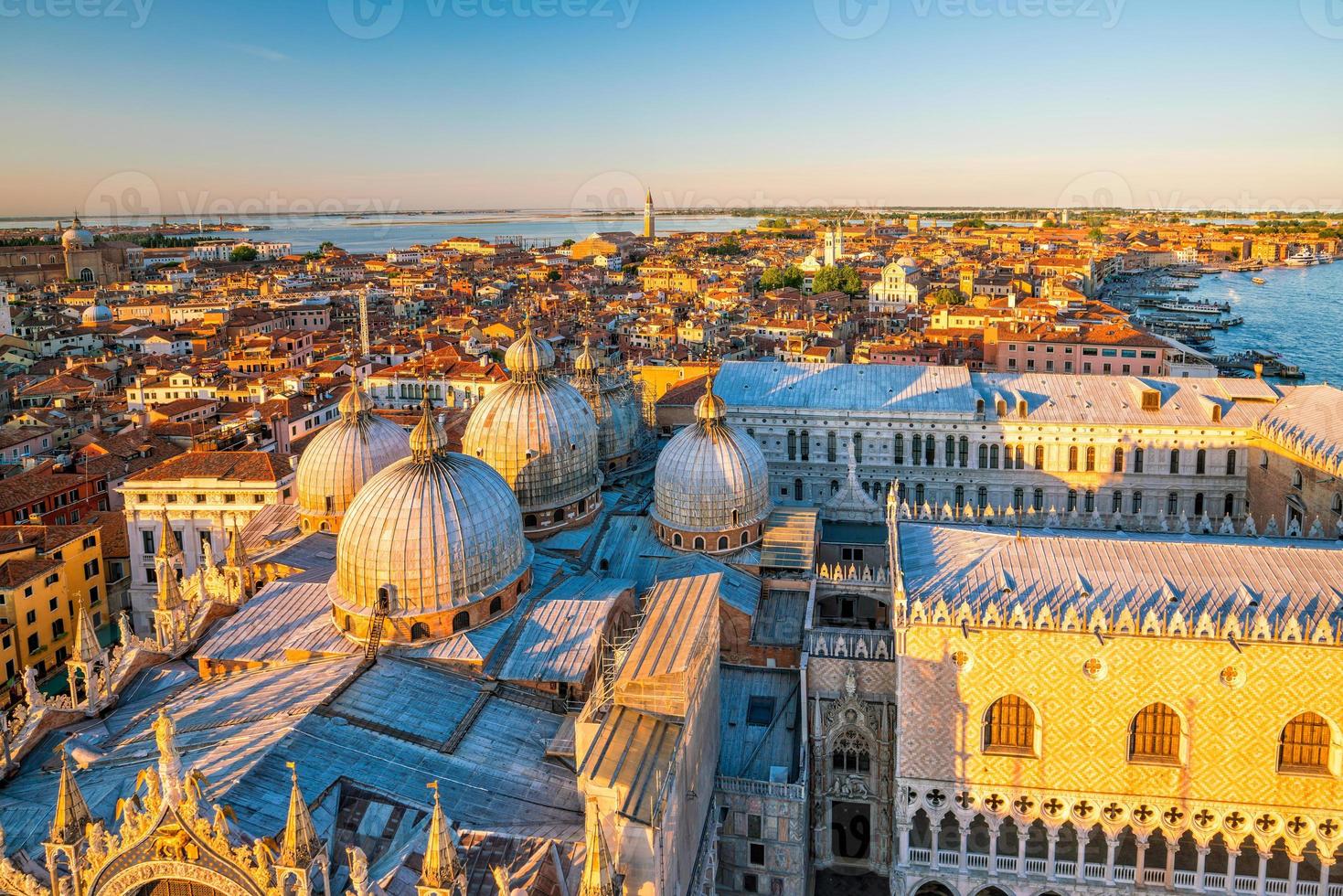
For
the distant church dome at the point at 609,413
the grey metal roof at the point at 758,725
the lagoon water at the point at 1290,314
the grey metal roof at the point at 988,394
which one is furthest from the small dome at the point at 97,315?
the lagoon water at the point at 1290,314

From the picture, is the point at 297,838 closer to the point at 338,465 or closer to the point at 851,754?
the point at 851,754

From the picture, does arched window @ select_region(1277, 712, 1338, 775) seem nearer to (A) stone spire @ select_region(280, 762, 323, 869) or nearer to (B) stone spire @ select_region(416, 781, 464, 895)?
(B) stone spire @ select_region(416, 781, 464, 895)

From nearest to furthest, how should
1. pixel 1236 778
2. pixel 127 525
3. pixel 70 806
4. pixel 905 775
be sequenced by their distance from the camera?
1. pixel 70 806
2. pixel 1236 778
3. pixel 905 775
4. pixel 127 525

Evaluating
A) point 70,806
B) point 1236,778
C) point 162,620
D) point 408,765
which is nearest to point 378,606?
point 408,765

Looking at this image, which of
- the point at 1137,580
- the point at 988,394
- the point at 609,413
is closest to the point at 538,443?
the point at 609,413

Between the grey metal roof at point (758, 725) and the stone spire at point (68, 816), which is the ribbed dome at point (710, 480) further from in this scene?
the stone spire at point (68, 816)

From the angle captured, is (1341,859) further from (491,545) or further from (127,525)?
(127,525)
